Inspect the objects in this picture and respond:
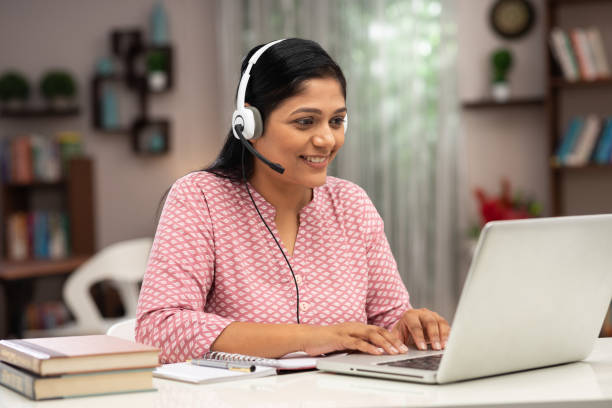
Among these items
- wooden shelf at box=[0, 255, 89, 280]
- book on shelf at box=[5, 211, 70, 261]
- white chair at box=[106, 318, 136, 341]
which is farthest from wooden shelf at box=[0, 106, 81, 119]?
white chair at box=[106, 318, 136, 341]

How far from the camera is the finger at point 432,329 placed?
141cm

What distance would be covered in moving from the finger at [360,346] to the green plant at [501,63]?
11.6 feet

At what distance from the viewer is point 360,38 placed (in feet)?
16.4

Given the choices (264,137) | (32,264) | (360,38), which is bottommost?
(32,264)

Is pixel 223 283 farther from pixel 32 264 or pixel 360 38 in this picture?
pixel 360 38

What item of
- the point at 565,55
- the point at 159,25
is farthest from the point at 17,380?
the point at 159,25

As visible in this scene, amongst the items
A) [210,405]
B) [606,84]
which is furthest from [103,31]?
[210,405]

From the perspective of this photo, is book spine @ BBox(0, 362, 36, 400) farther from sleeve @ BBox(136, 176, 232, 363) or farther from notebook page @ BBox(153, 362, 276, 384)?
sleeve @ BBox(136, 176, 232, 363)

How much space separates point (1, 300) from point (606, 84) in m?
3.82

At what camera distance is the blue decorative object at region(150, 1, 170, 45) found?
17.1 ft

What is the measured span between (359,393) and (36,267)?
3.63 m

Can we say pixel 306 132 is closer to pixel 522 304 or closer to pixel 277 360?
pixel 277 360

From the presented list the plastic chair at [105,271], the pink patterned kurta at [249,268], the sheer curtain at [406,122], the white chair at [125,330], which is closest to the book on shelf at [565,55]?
the sheer curtain at [406,122]

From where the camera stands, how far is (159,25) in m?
5.22
